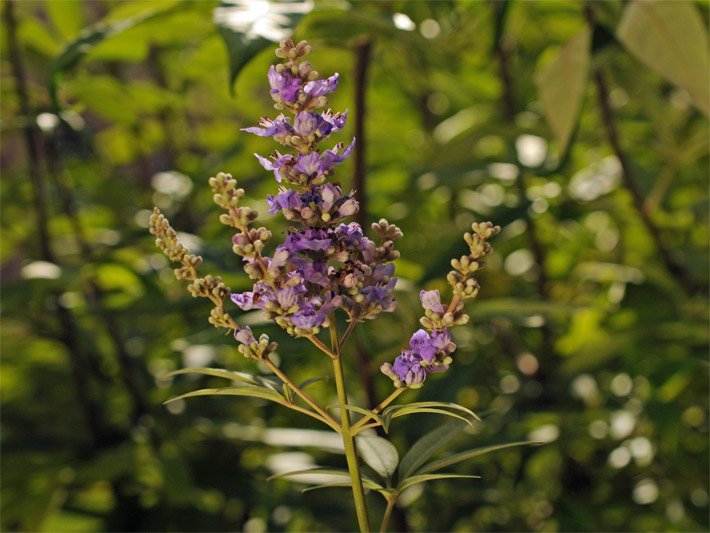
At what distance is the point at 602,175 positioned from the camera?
0.91m

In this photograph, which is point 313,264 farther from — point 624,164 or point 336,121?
point 624,164

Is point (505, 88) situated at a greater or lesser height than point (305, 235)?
lesser

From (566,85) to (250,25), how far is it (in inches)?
10.9

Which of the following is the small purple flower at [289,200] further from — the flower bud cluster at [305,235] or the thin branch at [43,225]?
the thin branch at [43,225]

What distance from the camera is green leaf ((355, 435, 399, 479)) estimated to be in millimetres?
377

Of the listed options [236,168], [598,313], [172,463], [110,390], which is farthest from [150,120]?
[598,313]

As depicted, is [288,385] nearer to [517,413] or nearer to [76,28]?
[517,413]

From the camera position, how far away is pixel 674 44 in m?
0.57

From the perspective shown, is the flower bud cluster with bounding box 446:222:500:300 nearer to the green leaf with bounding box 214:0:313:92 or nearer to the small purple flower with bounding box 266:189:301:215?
the small purple flower with bounding box 266:189:301:215

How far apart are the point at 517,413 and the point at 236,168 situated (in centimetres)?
47

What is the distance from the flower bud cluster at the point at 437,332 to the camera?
311 mm

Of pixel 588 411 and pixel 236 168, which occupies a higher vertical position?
pixel 236 168

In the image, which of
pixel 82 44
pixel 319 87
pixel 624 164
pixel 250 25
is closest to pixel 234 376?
pixel 319 87

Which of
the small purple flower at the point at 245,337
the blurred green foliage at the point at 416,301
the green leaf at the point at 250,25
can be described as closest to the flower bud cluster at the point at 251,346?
the small purple flower at the point at 245,337
